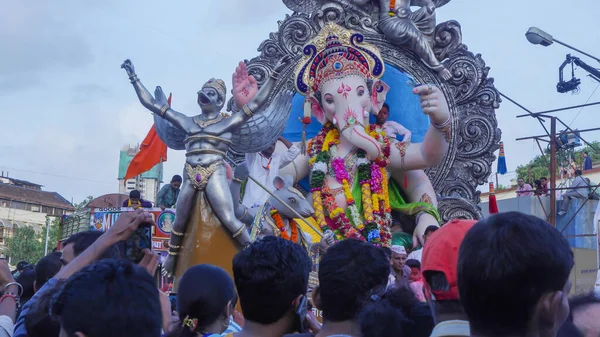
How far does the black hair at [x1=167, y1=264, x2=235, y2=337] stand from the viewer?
282 cm

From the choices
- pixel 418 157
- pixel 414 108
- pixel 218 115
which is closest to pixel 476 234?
pixel 218 115

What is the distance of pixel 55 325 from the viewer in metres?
2.40

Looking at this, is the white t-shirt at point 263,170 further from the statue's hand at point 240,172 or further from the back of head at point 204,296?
the back of head at point 204,296

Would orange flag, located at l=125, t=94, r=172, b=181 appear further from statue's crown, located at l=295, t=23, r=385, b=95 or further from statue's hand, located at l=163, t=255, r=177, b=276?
statue's hand, located at l=163, t=255, r=177, b=276

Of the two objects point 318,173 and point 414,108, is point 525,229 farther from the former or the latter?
point 414,108

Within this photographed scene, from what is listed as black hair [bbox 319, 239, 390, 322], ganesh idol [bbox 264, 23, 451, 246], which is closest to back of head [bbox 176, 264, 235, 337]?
black hair [bbox 319, 239, 390, 322]

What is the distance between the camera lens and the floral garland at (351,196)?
826cm

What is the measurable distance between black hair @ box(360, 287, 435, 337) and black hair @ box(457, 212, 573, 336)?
2.22ft

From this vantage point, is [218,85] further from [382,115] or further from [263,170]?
[382,115]

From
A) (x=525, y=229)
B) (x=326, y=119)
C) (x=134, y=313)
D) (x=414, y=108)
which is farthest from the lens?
Answer: (x=414, y=108)

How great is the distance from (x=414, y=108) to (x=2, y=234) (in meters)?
30.5

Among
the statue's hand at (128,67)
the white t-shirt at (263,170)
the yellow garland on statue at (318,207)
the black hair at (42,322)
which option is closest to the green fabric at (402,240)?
the yellow garland on statue at (318,207)

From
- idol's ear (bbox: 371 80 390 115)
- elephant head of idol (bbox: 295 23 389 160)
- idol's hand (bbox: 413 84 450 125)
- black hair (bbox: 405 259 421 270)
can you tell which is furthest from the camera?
idol's ear (bbox: 371 80 390 115)

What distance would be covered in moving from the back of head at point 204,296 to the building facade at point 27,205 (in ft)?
119
